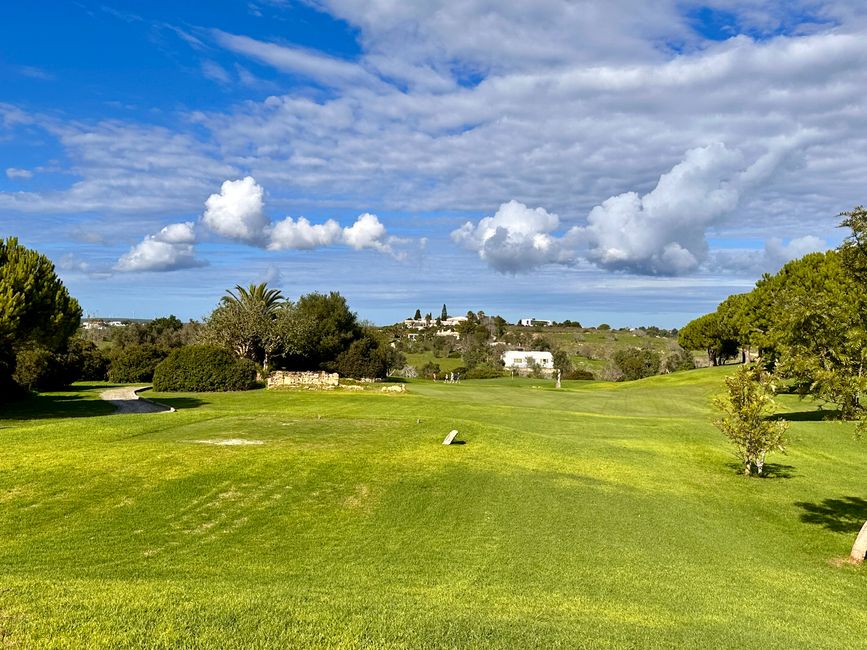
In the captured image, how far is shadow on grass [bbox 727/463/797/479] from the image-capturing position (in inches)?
786

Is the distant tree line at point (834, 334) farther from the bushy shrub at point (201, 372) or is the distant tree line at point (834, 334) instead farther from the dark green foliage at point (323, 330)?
the dark green foliage at point (323, 330)

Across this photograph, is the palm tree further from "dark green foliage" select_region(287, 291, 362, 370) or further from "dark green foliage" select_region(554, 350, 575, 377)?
"dark green foliage" select_region(554, 350, 575, 377)

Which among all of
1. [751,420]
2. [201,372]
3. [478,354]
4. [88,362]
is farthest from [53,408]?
[478,354]

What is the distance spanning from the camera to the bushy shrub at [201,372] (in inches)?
1592

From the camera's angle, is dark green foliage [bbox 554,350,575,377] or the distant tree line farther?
dark green foliage [bbox 554,350,575,377]

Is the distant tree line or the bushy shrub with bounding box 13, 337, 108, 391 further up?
the distant tree line

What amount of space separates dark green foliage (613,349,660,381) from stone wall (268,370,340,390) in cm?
6905

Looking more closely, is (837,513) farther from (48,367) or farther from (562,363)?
(562,363)

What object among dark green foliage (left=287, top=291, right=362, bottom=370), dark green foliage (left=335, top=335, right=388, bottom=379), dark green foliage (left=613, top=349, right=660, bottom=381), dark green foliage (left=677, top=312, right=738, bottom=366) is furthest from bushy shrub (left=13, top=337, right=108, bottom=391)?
dark green foliage (left=613, top=349, right=660, bottom=381)

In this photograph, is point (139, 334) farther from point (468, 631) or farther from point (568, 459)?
point (468, 631)

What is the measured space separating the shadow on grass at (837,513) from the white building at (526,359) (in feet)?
317

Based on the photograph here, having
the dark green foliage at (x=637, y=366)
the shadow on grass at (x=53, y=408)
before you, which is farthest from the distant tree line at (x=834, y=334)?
the dark green foliage at (x=637, y=366)

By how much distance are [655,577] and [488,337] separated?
138245 millimetres

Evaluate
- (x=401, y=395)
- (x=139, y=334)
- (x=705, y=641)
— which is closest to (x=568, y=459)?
(x=705, y=641)
